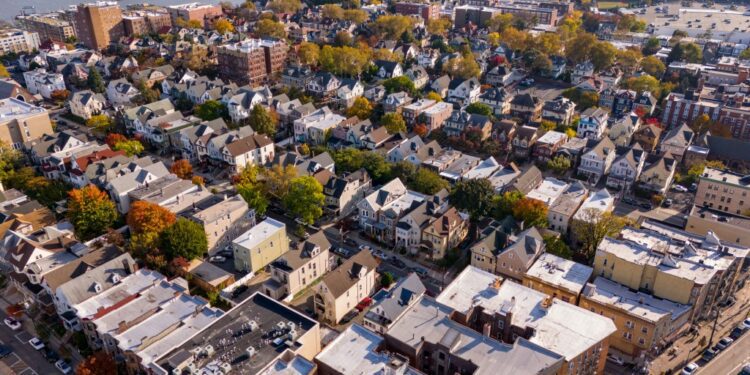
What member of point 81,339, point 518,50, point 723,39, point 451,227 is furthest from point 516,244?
point 723,39

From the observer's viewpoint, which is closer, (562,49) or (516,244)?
(516,244)

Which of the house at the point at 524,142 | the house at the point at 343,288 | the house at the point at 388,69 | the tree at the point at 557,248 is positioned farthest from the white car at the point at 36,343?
the house at the point at 388,69

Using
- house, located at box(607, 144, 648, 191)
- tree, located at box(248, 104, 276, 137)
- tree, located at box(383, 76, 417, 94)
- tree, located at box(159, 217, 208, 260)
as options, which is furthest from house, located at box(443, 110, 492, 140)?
tree, located at box(159, 217, 208, 260)

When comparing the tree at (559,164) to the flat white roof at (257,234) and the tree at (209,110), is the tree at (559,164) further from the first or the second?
the tree at (209,110)

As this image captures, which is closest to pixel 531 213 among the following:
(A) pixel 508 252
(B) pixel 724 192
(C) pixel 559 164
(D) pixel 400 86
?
(A) pixel 508 252

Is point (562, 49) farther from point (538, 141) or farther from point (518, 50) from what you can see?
point (538, 141)

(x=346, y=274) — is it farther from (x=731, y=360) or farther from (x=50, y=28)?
(x=50, y=28)

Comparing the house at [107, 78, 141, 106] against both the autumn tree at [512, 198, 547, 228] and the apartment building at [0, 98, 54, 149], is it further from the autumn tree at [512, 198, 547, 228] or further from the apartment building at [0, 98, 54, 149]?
the autumn tree at [512, 198, 547, 228]
